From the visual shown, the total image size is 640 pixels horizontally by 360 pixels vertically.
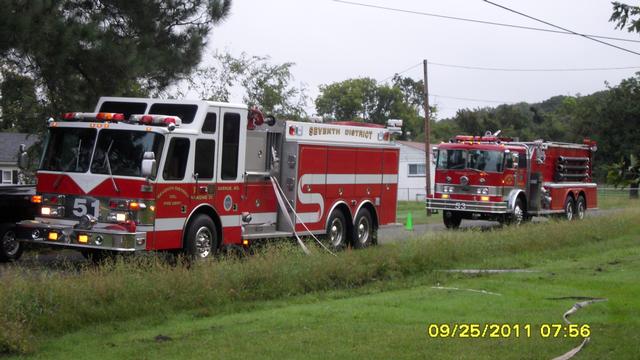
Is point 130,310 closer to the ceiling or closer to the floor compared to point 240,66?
closer to the floor

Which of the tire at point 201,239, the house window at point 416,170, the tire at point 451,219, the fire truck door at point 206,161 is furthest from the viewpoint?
the house window at point 416,170

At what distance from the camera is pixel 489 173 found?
25188 millimetres

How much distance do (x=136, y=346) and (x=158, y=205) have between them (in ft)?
17.5

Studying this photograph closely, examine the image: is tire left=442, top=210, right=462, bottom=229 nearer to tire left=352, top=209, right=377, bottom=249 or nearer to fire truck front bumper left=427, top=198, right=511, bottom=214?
fire truck front bumper left=427, top=198, right=511, bottom=214

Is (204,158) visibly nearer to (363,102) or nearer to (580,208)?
(580,208)

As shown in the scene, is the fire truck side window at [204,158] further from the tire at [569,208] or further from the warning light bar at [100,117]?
the tire at [569,208]

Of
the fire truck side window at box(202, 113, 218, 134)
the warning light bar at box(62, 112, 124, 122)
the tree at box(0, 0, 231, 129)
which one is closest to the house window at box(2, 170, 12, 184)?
the tree at box(0, 0, 231, 129)

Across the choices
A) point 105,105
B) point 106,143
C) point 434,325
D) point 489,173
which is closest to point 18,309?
point 434,325

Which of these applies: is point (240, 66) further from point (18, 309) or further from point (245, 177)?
point (18, 309)

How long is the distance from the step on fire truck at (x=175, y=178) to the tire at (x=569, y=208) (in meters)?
13.7

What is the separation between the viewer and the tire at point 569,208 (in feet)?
93.3

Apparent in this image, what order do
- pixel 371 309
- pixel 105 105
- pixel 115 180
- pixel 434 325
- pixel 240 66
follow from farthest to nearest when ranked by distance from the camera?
pixel 240 66 → pixel 105 105 → pixel 115 180 → pixel 371 309 → pixel 434 325
